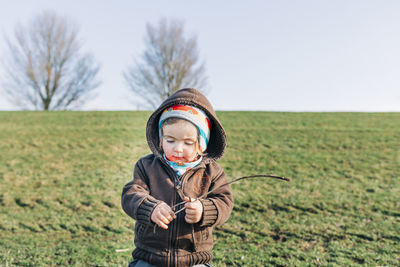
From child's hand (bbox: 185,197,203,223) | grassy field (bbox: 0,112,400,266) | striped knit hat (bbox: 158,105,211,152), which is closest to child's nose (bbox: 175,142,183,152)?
striped knit hat (bbox: 158,105,211,152)

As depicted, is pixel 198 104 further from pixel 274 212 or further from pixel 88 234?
pixel 274 212

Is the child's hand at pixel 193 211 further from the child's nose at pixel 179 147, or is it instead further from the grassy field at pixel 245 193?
the grassy field at pixel 245 193

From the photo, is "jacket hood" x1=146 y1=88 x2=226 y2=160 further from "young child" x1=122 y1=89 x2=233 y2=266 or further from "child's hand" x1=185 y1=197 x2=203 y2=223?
"child's hand" x1=185 y1=197 x2=203 y2=223

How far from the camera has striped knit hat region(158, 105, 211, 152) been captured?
2.15 m

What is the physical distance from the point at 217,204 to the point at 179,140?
17.1 inches

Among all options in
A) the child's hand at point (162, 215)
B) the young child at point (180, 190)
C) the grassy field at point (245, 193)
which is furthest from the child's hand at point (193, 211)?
the grassy field at point (245, 193)

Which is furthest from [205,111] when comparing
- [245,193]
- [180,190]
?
[245,193]

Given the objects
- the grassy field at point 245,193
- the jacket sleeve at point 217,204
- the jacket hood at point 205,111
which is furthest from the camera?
the grassy field at point 245,193

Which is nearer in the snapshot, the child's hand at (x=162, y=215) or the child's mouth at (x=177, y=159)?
the child's hand at (x=162, y=215)

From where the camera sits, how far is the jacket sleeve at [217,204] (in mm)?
2066

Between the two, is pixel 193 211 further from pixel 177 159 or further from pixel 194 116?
pixel 194 116

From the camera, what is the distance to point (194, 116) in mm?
2170

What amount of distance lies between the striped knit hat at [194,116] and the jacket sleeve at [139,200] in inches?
14.7

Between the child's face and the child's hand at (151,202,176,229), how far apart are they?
1.07 feet
